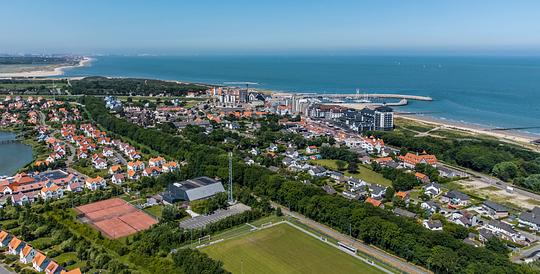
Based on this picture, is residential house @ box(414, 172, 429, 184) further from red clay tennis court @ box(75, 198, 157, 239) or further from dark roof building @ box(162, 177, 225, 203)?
red clay tennis court @ box(75, 198, 157, 239)

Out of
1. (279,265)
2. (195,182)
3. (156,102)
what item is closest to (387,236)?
(279,265)

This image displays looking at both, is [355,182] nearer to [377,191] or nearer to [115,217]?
[377,191]

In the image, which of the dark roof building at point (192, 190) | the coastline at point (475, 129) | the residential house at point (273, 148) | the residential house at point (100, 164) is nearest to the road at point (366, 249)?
the dark roof building at point (192, 190)

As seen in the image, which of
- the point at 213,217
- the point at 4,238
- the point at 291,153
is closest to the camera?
the point at 4,238

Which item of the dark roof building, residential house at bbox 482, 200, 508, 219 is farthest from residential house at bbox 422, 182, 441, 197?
the dark roof building

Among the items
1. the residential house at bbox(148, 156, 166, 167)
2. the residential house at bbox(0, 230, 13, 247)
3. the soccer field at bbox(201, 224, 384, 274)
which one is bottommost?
the soccer field at bbox(201, 224, 384, 274)

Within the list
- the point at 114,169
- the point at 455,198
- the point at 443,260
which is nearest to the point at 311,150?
the point at 455,198
